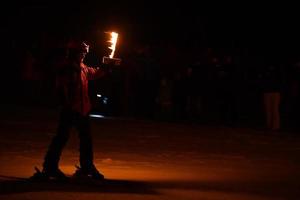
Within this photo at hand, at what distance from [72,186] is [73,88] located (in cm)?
128

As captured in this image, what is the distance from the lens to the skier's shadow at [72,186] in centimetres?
1026

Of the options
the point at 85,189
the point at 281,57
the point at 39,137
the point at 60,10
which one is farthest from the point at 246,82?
the point at 85,189

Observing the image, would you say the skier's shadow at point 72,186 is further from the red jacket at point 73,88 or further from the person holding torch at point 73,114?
the red jacket at point 73,88

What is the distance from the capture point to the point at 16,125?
2033 cm

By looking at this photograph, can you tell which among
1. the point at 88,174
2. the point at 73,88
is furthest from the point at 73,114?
the point at 88,174

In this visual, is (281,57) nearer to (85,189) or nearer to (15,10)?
(15,10)

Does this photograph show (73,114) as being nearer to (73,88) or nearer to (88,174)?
(73,88)

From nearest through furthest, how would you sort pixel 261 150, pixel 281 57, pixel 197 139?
pixel 261 150 < pixel 197 139 < pixel 281 57

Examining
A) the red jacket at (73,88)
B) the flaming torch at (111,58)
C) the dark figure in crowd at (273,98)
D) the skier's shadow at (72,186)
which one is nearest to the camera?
the skier's shadow at (72,186)

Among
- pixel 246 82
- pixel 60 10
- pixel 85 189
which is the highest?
pixel 60 10

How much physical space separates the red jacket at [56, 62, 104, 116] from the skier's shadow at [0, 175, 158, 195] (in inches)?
36.8

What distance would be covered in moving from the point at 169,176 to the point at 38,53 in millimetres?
18699

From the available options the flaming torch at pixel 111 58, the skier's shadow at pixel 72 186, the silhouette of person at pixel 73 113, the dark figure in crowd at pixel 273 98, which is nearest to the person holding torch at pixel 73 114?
the silhouette of person at pixel 73 113

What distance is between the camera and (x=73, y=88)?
1088 centimetres
